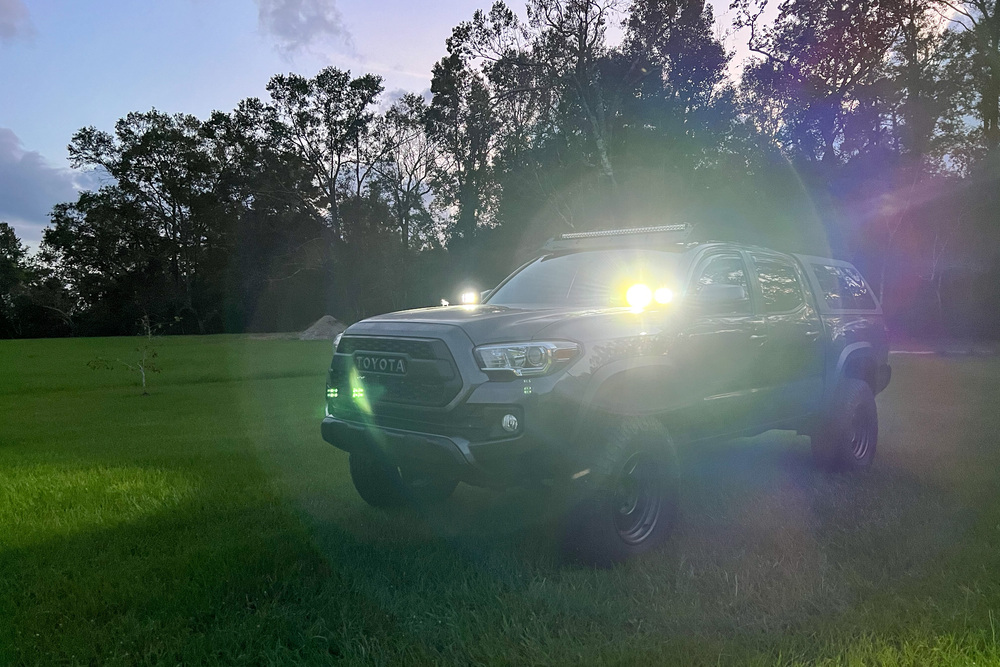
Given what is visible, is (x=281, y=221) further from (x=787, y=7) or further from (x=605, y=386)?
(x=605, y=386)

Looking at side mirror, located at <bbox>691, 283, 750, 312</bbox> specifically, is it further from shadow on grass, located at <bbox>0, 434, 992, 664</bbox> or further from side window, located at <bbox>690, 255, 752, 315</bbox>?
shadow on grass, located at <bbox>0, 434, 992, 664</bbox>

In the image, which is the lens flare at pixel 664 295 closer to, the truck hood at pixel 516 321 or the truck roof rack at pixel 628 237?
the truck hood at pixel 516 321

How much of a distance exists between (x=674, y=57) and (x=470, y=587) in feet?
97.1

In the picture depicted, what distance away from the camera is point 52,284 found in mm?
60094

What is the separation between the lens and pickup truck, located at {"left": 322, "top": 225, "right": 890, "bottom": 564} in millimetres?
4230

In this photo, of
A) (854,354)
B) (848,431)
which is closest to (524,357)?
(848,431)

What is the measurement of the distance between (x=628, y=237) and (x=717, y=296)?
1080 mm

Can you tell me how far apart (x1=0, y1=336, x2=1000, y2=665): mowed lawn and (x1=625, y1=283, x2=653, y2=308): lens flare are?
1151 mm

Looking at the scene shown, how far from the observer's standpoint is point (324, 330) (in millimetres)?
43406

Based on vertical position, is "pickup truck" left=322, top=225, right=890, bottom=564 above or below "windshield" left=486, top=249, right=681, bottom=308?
below

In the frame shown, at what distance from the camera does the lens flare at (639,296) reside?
5.16 metres

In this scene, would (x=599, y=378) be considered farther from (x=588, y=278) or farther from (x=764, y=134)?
(x=764, y=134)

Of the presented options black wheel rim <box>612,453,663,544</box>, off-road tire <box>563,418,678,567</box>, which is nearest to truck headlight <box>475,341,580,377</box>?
off-road tire <box>563,418,678,567</box>

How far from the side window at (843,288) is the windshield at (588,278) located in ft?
7.39
